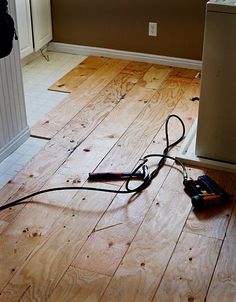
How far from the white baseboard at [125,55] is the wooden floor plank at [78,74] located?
0.22 feet

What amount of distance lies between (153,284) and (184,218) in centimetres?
44

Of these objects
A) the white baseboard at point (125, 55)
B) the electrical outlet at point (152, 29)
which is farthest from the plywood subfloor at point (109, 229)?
the electrical outlet at point (152, 29)

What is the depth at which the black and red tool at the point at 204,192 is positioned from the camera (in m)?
2.25

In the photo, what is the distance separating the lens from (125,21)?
389cm

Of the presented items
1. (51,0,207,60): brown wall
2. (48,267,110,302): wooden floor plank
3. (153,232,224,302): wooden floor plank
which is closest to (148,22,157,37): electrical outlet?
(51,0,207,60): brown wall

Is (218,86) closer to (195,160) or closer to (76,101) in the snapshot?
(195,160)

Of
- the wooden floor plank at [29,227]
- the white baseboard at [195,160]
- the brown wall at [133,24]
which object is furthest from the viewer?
the brown wall at [133,24]

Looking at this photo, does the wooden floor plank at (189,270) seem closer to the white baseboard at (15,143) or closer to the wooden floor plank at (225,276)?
the wooden floor plank at (225,276)

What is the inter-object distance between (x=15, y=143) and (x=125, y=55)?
1.63 m

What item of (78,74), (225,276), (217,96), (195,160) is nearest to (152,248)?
(225,276)

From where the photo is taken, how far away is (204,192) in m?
2.32

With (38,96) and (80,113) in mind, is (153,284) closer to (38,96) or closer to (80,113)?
(80,113)

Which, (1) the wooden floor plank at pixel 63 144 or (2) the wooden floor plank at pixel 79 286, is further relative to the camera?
(1) the wooden floor plank at pixel 63 144

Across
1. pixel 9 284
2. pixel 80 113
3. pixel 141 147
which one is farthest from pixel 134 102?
pixel 9 284
